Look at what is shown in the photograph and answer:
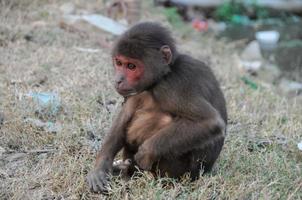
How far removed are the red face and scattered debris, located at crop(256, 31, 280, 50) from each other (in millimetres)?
8425

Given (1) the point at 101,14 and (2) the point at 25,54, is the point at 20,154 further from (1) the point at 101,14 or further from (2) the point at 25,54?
(1) the point at 101,14

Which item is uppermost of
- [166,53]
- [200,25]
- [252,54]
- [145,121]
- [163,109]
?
[166,53]

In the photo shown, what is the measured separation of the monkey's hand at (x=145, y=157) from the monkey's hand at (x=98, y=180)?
25 cm

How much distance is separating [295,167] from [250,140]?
0.66 metres

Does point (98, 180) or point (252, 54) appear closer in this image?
point (98, 180)

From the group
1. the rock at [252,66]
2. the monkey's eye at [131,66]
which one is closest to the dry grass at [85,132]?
the monkey's eye at [131,66]

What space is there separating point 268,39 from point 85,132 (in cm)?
814

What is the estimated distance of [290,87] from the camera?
916cm

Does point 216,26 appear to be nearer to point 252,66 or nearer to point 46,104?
point 252,66

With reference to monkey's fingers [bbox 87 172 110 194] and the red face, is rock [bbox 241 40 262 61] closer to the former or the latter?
the red face

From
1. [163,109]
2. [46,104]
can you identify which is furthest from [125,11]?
[163,109]

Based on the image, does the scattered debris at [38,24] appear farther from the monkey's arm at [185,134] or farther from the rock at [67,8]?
the monkey's arm at [185,134]

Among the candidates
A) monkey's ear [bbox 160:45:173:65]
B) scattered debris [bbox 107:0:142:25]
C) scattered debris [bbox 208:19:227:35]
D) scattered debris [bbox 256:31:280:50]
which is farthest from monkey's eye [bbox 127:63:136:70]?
scattered debris [bbox 208:19:227:35]

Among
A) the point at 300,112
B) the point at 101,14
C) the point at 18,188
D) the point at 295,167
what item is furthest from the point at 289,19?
the point at 18,188
